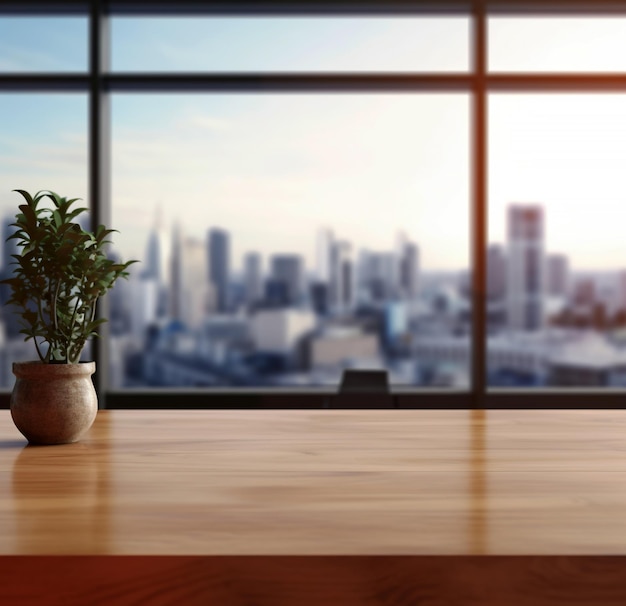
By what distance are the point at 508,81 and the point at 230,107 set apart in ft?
4.86

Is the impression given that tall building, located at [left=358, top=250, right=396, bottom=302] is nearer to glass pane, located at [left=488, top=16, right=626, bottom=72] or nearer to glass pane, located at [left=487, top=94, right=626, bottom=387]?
glass pane, located at [left=487, top=94, right=626, bottom=387]

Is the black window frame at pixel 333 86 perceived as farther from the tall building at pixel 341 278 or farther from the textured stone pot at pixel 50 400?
the textured stone pot at pixel 50 400

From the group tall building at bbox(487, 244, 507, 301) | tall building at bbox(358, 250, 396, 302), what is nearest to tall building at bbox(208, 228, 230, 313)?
tall building at bbox(358, 250, 396, 302)

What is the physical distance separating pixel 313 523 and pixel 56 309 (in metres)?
0.70

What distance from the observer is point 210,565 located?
700 millimetres

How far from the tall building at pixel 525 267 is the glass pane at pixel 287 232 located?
0.83ft

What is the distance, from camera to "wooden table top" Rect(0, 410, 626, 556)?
75 centimetres

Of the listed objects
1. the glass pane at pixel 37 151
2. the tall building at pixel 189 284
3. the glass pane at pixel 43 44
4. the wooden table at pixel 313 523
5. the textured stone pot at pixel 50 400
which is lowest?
the wooden table at pixel 313 523

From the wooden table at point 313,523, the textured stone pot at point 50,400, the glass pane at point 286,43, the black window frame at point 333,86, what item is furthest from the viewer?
the glass pane at point 286,43

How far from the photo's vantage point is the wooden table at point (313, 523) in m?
0.71

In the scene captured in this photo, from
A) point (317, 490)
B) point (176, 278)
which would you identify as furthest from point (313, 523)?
point (176, 278)

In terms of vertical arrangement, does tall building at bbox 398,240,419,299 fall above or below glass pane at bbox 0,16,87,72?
below

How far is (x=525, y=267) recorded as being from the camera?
3.38m

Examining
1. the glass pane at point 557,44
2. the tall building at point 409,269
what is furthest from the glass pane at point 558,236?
the tall building at point 409,269
